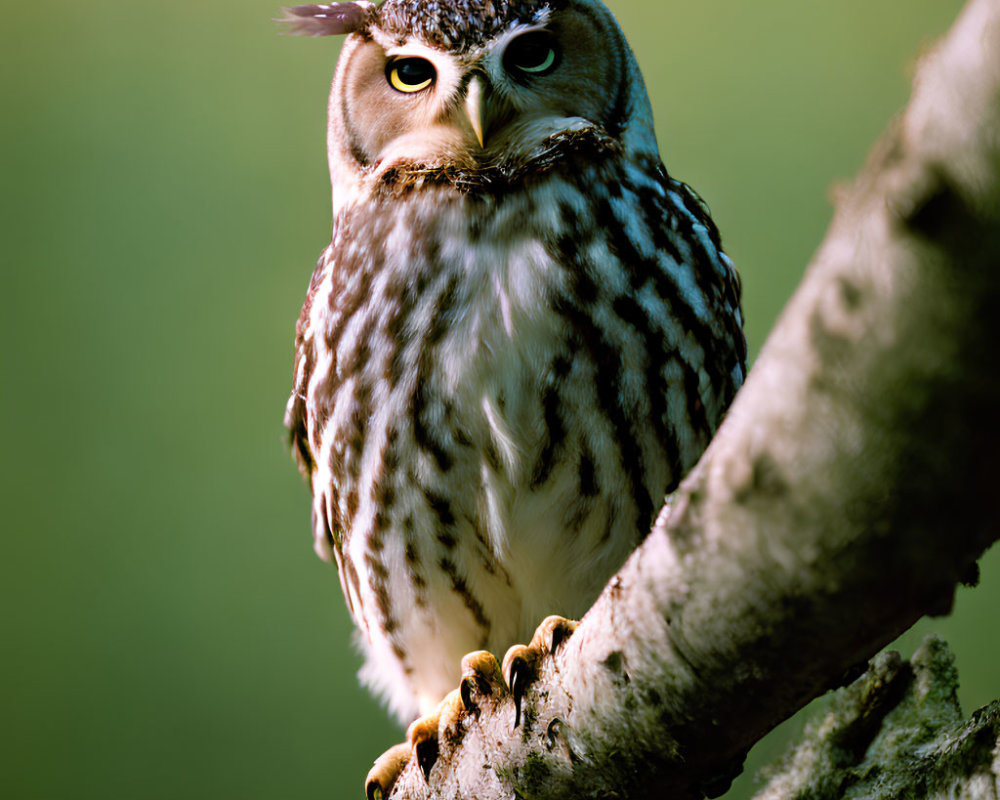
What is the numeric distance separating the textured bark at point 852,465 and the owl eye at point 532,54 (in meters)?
0.84

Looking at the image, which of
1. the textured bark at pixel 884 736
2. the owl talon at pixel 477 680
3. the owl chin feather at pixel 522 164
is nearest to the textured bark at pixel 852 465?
the owl talon at pixel 477 680

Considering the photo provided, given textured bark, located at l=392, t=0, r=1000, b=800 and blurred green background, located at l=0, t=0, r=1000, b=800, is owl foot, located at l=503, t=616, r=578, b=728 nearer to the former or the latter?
textured bark, located at l=392, t=0, r=1000, b=800

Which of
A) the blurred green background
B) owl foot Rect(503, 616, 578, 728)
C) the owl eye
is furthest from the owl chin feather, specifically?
the blurred green background

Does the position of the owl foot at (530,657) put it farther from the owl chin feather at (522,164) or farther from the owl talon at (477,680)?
the owl chin feather at (522,164)

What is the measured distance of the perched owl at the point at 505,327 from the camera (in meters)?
1.18

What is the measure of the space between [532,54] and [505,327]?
435 millimetres

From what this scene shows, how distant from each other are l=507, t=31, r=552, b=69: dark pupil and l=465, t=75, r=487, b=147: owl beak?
0.28 ft

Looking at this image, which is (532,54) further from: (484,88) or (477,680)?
(477,680)

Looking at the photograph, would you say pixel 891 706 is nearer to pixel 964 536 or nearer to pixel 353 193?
pixel 964 536

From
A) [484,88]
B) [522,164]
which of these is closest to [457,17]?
[484,88]

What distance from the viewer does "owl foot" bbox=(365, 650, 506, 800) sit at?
1117 millimetres

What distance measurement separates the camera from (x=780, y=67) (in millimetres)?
2684

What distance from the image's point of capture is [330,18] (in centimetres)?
146

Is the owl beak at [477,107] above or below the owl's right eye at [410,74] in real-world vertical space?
below
